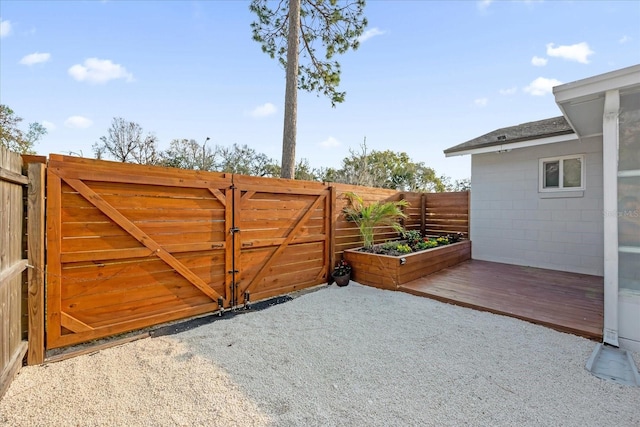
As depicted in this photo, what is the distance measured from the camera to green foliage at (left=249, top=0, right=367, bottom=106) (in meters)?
7.01

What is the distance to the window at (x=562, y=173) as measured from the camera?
234 inches

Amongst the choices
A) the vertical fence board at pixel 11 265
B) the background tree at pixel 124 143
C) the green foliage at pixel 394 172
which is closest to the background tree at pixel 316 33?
the background tree at pixel 124 143

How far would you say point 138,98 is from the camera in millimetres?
8375

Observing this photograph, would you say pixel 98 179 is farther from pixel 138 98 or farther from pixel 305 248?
pixel 138 98

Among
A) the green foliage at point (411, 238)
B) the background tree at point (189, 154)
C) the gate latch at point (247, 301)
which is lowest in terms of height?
the gate latch at point (247, 301)

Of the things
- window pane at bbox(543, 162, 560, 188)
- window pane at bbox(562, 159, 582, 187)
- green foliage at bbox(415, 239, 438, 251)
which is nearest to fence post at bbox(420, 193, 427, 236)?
green foliage at bbox(415, 239, 438, 251)

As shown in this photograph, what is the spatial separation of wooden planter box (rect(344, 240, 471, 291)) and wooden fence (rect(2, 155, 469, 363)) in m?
0.98

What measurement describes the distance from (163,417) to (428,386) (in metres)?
1.93

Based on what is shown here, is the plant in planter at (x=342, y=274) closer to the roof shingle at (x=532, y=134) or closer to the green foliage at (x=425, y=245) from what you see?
the green foliage at (x=425, y=245)

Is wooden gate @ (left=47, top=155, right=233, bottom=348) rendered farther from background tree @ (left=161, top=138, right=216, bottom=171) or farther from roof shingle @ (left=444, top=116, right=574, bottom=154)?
background tree @ (left=161, top=138, right=216, bottom=171)

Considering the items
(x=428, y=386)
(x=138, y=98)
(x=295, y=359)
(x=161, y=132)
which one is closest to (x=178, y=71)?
(x=138, y=98)

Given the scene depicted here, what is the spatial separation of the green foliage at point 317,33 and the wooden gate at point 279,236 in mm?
3719

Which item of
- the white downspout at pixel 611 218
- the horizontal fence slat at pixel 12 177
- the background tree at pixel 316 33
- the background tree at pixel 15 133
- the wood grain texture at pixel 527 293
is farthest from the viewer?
the background tree at pixel 15 133

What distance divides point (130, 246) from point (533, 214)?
25.4 ft
